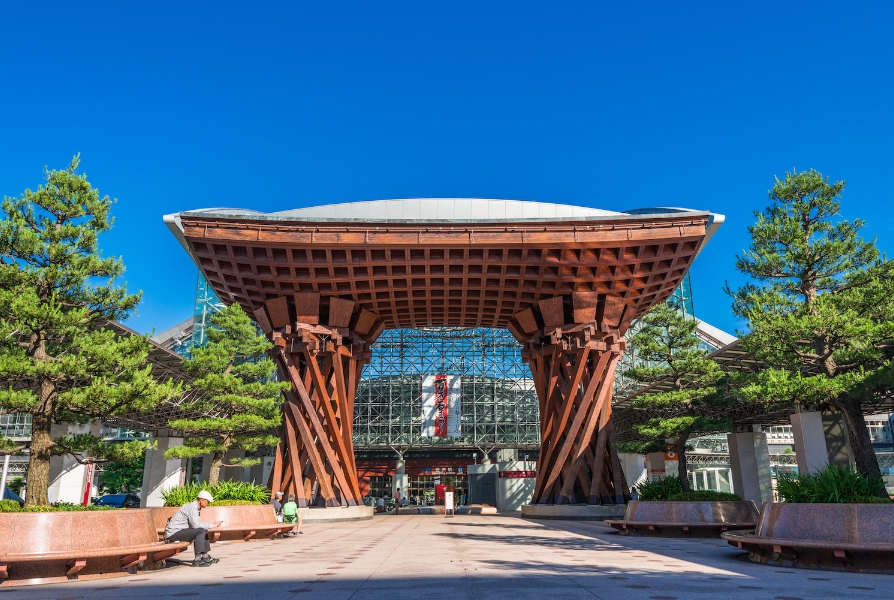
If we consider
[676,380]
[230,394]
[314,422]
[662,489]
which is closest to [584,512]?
[662,489]

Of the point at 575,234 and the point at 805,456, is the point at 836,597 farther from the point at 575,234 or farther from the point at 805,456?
the point at 805,456

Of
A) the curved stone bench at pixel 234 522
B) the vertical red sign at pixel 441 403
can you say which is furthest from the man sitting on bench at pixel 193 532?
the vertical red sign at pixel 441 403

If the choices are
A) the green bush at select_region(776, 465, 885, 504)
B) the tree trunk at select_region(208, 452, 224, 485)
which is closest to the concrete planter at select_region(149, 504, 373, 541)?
the tree trunk at select_region(208, 452, 224, 485)

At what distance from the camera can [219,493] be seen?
15.9m

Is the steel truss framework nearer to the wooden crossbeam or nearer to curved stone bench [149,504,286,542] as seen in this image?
the wooden crossbeam

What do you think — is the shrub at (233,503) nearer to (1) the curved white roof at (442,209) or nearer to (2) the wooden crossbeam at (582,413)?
(2) the wooden crossbeam at (582,413)

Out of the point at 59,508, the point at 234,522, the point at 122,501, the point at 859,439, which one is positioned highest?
the point at 859,439

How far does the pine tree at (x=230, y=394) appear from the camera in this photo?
2070 centimetres

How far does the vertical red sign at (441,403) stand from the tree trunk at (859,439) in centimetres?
3689

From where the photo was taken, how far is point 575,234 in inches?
817

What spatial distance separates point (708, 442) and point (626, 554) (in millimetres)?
51168

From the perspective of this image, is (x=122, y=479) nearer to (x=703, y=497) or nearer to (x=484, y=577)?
(x=703, y=497)

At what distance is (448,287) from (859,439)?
14.3 meters

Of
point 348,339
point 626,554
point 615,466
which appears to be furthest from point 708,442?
point 626,554
